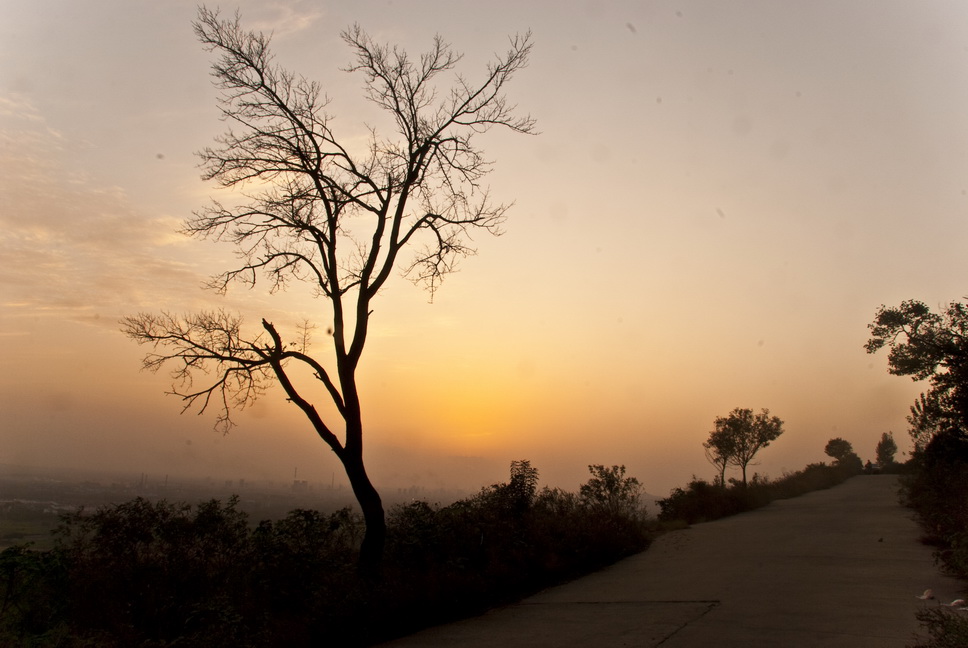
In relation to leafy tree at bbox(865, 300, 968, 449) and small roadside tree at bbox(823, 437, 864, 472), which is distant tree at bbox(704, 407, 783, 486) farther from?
small roadside tree at bbox(823, 437, 864, 472)

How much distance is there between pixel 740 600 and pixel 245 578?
783 centimetres

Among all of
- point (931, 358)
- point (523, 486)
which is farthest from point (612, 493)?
point (931, 358)

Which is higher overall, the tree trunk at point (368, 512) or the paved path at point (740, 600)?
the tree trunk at point (368, 512)

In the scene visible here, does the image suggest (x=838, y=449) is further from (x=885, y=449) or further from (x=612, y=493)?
(x=612, y=493)

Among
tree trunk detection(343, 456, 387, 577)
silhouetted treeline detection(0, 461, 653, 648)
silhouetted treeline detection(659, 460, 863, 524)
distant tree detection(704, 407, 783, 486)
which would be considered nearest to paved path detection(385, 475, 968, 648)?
silhouetted treeline detection(0, 461, 653, 648)

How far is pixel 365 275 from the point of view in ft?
45.8

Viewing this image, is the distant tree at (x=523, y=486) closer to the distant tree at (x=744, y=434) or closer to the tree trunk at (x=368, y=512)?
the tree trunk at (x=368, y=512)

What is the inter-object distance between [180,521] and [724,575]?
10.0 metres

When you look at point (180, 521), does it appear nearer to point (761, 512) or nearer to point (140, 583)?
point (140, 583)

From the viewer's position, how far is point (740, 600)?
33.2ft

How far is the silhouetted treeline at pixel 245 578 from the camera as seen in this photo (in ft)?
29.8

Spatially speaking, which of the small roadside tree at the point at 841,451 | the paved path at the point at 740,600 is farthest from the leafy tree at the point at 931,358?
the small roadside tree at the point at 841,451

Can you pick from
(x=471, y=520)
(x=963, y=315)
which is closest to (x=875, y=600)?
(x=471, y=520)

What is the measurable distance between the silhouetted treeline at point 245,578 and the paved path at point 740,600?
2.60 feet
